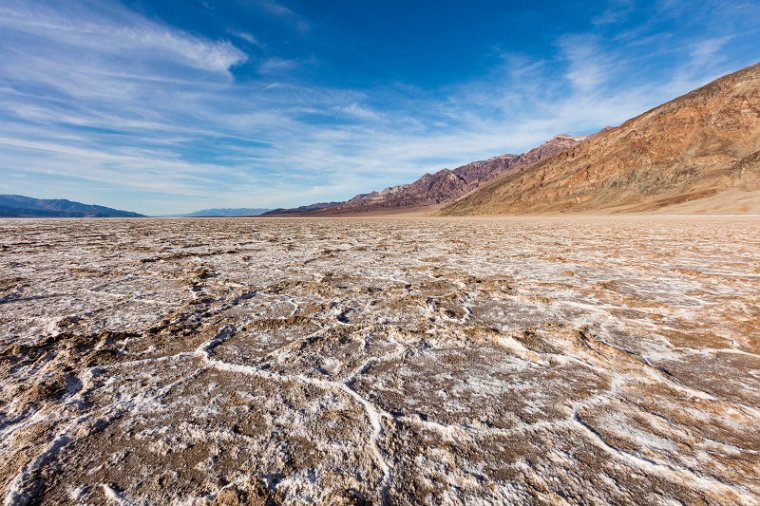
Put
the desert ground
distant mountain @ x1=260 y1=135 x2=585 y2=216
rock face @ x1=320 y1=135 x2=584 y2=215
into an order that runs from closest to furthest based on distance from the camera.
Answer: the desert ground
distant mountain @ x1=260 y1=135 x2=585 y2=216
rock face @ x1=320 y1=135 x2=584 y2=215

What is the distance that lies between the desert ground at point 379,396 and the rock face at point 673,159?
93.4 feet

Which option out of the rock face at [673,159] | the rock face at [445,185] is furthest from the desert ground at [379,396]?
the rock face at [445,185]

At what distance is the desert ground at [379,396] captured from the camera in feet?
3.68

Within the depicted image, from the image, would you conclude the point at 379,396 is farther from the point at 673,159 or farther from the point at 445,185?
the point at 445,185

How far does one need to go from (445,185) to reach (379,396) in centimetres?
12202

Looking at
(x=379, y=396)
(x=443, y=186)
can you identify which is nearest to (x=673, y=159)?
(x=379, y=396)

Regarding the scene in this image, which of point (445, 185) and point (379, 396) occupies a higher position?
point (445, 185)

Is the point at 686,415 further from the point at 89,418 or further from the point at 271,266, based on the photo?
the point at 271,266

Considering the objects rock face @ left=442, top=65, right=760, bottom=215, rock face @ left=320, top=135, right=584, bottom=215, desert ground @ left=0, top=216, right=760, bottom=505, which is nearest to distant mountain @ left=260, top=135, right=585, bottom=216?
rock face @ left=320, top=135, right=584, bottom=215

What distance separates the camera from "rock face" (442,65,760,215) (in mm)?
27984

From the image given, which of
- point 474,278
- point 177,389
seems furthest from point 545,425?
point 474,278

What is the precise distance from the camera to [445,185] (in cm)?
11969

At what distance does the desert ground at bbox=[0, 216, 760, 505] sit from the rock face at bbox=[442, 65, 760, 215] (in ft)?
93.4

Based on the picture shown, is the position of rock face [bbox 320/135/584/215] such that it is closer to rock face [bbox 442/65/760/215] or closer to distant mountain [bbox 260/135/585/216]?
distant mountain [bbox 260/135/585/216]
